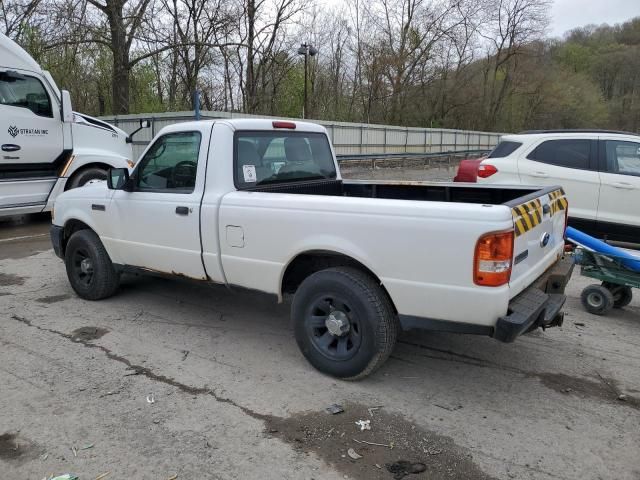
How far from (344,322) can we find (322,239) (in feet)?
1.93

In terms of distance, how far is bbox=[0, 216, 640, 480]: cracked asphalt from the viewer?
2.75m

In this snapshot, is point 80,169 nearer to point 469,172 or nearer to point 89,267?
point 89,267

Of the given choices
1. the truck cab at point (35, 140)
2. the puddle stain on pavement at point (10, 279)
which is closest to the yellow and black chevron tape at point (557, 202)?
the puddle stain on pavement at point (10, 279)

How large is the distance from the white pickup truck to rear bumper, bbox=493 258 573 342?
1 cm

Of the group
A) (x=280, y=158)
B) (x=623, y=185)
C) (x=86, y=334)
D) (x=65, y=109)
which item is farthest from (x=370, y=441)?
(x=65, y=109)

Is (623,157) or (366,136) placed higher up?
(366,136)

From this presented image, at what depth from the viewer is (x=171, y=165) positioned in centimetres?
446

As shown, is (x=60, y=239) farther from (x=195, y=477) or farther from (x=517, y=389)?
(x=517, y=389)

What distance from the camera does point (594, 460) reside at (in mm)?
2766

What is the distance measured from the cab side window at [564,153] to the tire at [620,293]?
2700 millimetres

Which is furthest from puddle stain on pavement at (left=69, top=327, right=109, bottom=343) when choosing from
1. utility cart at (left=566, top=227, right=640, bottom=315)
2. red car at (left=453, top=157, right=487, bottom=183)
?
red car at (left=453, top=157, right=487, bottom=183)

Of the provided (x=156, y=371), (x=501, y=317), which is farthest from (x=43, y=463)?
(x=501, y=317)

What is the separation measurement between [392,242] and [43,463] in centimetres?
228

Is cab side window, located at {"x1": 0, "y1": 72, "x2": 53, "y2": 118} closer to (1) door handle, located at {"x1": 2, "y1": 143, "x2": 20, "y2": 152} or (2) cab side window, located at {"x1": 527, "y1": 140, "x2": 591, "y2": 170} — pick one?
(1) door handle, located at {"x1": 2, "y1": 143, "x2": 20, "y2": 152}
